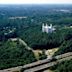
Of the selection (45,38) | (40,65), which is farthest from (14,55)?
(45,38)

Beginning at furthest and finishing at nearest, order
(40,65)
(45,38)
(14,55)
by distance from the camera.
→ 1. (45,38)
2. (14,55)
3. (40,65)

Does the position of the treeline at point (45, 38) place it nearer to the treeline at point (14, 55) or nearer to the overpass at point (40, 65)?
Answer: the treeline at point (14, 55)

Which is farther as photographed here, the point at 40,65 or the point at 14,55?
the point at 14,55

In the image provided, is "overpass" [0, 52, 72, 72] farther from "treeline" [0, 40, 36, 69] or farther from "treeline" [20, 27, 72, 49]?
"treeline" [20, 27, 72, 49]

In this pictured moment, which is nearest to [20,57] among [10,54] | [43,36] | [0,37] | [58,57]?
A: [10,54]

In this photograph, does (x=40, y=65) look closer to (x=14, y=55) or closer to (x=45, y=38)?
(x=14, y=55)

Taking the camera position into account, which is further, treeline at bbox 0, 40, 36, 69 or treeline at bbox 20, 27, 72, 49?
treeline at bbox 20, 27, 72, 49

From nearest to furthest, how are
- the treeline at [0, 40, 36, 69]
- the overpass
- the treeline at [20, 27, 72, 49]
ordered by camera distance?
the overpass, the treeline at [0, 40, 36, 69], the treeline at [20, 27, 72, 49]

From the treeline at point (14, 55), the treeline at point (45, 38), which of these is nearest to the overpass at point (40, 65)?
the treeline at point (14, 55)

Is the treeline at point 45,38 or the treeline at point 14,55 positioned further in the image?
the treeline at point 45,38

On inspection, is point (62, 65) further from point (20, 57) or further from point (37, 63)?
point (20, 57)

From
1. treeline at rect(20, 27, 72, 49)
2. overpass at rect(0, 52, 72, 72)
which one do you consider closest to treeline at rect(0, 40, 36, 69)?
overpass at rect(0, 52, 72, 72)

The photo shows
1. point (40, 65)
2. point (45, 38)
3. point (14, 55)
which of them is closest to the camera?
point (40, 65)
